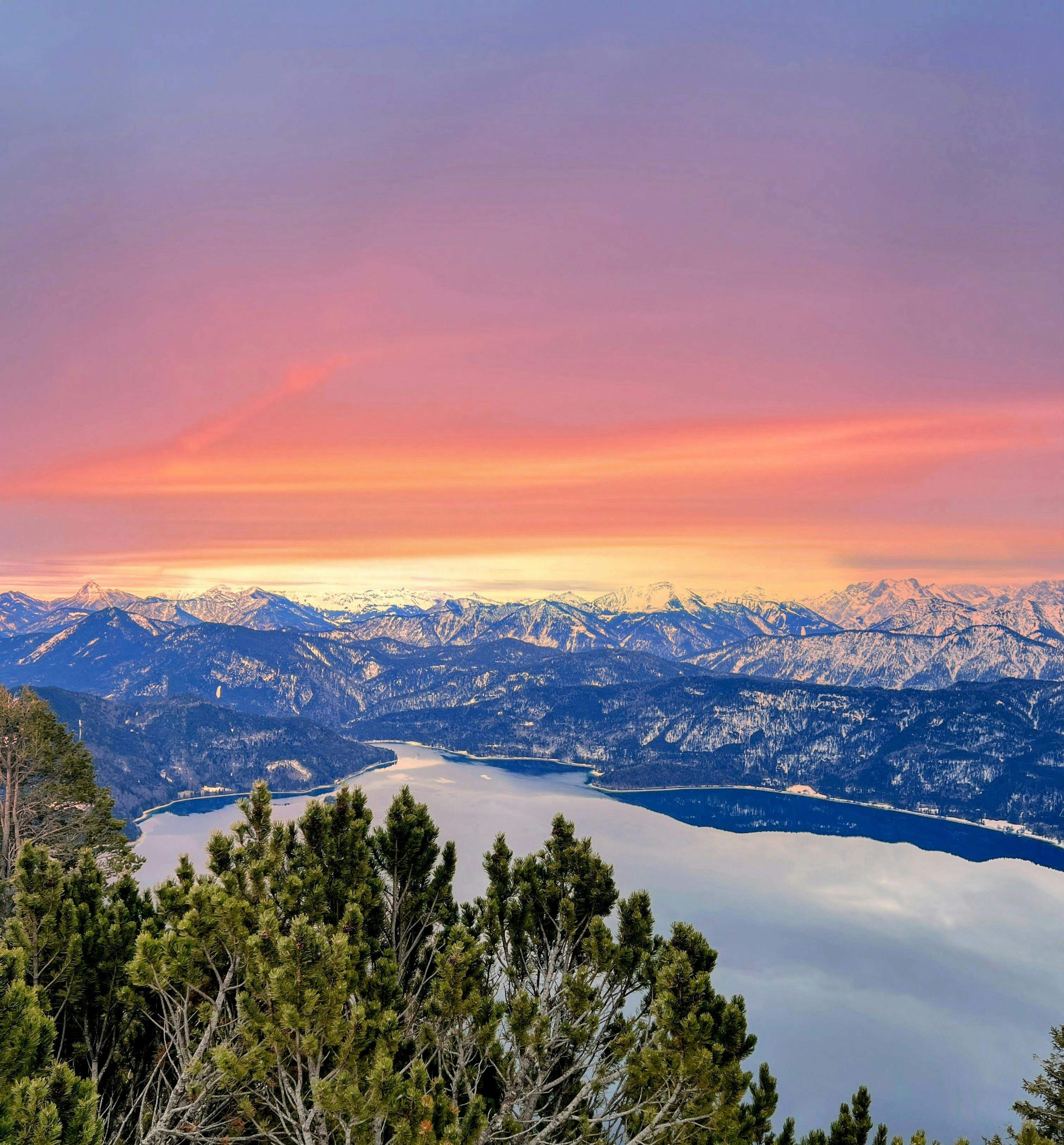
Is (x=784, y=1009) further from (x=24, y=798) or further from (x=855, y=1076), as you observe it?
(x=24, y=798)

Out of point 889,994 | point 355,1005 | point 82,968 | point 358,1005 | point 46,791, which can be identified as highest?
point 358,1005

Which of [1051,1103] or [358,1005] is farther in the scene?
[1051,1103]

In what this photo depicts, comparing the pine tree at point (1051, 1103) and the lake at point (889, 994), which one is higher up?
the pine tree at point (1051, 1103)

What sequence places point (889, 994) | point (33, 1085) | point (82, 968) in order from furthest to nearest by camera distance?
1. point (889, 994)
2. point (82, 968)
3. point (33, 1085)

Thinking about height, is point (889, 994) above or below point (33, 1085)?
below

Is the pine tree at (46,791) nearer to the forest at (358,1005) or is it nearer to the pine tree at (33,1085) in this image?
the forest at (358,1005)

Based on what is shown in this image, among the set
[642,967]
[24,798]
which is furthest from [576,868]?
[24,798]

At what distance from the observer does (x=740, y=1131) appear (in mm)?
19094

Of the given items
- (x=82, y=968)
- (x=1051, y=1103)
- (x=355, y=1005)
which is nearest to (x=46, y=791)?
(x=82, y=968)

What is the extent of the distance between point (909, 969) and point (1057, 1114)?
489 ft

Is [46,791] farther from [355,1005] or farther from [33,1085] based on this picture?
[33,1085]

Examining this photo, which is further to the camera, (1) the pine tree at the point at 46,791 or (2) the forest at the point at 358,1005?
(1) the pine tree at the point at 46,791

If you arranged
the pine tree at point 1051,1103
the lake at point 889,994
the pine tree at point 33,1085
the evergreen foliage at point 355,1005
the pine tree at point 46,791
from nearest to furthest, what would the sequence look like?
the pine tree at point 33,1085, the evergreen foliage at point 355,1005, the pine tree at point 1051,1103, the pine tree at point 46,791, the lake at point 889,994

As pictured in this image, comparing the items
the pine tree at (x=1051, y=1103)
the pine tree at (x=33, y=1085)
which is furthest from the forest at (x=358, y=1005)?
the pine tree at (x=1051, y=1103)
